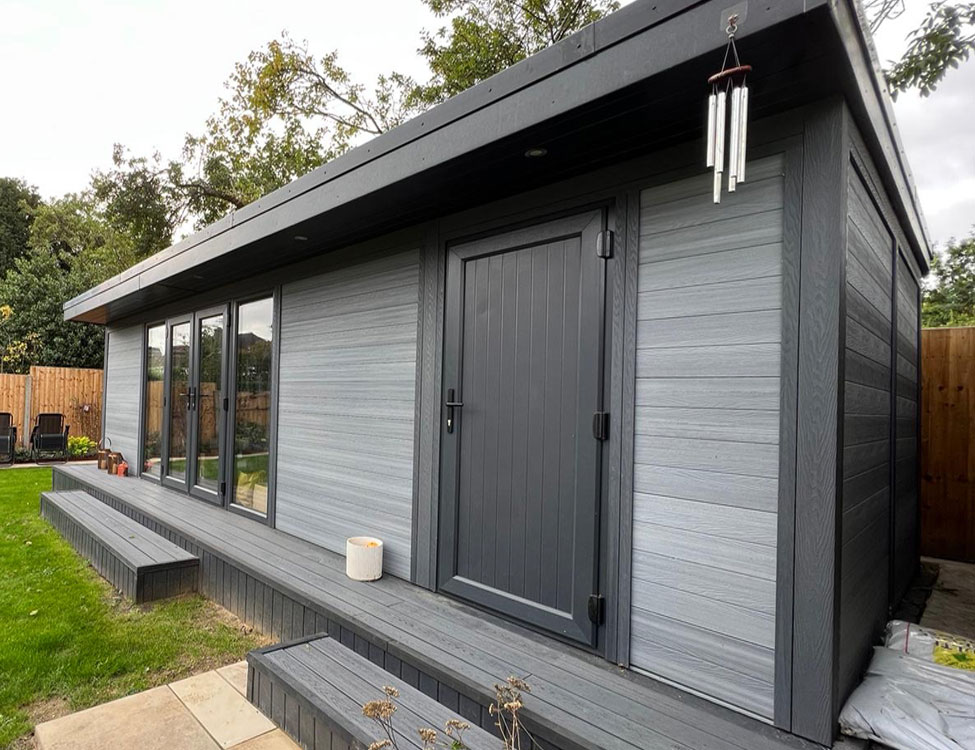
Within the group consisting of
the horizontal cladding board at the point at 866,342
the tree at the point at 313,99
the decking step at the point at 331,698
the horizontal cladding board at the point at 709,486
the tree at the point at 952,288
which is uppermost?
the tree at the point at 313,99

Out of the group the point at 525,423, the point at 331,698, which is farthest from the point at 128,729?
the point at 525,423

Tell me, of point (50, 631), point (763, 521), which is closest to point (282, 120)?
point (50, 631)

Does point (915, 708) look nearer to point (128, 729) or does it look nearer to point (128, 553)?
point (128, 729)

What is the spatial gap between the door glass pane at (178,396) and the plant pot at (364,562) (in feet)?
10.3

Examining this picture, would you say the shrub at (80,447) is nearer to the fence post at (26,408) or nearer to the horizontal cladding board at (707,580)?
the fence post at (26,408)

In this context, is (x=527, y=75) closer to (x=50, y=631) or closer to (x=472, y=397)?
(x=472, y=397)

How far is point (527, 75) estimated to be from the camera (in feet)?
6.19

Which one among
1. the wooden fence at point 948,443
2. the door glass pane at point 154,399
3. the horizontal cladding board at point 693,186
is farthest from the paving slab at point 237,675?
the wooden fence at point 948,443

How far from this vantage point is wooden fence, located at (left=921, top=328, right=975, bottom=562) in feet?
13.9

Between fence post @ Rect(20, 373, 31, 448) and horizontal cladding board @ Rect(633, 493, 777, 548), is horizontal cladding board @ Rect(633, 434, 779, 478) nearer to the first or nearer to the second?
horizontal cladding board @ Rect(633, 493, 777, 548)

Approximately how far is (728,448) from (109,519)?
4762 millimetres

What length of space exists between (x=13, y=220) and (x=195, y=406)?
21320mm

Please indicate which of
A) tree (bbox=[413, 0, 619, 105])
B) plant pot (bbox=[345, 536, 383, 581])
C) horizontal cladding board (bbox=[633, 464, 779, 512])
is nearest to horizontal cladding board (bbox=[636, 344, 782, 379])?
horizontal cladding board (bbox=[633, 464, 779, 512])

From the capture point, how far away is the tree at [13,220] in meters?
19.5
